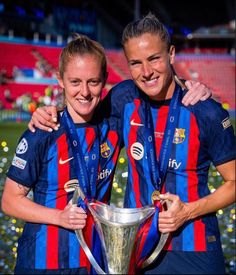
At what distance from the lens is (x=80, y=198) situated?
92.8 inches

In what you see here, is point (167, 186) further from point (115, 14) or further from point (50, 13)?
point (115, 14)

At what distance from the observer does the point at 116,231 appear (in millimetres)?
2115

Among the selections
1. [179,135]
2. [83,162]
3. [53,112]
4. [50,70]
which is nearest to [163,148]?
[179,135]

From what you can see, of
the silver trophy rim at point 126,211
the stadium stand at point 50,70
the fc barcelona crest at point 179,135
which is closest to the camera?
the silver trophy rim at point 126,211

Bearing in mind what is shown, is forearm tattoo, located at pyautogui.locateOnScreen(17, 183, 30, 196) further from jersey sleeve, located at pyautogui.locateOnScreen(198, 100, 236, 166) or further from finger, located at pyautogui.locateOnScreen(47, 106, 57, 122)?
jersey sleeve, located at pyautogui.locateOnScreen(198, 100, 236, 166)

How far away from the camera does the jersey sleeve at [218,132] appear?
8.08 feet

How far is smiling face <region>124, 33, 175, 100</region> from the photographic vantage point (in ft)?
7.99

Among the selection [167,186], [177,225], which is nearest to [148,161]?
[167,186]

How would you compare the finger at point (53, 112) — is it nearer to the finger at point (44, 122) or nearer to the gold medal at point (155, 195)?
the finger at point (44, 122)

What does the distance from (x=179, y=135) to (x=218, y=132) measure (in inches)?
6.8

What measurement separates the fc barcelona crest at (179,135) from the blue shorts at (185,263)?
0.49 m

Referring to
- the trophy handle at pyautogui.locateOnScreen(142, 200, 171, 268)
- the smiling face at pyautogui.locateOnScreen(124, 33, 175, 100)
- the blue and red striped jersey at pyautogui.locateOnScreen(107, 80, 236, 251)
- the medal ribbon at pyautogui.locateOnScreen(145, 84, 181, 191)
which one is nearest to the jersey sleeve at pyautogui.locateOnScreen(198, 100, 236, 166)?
the blue and red striped jersey at pyautogui.locateOnScreen(107, 80, 236, 251)

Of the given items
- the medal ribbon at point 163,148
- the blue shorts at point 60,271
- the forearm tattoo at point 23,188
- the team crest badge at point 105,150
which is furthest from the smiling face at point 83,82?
the blue shorts at point 60,271

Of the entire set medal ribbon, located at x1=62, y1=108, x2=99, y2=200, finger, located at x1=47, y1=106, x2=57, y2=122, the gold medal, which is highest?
finger, located at x1=47, y1=106, x2=57, y2=122
